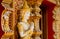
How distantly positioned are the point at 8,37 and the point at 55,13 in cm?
106

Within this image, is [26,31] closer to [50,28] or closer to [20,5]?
[20,5]

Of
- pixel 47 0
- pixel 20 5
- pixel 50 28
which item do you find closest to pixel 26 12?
pixel 20 5

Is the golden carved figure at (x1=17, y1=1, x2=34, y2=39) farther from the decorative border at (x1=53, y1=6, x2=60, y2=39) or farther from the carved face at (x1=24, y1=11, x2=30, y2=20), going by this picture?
the decorative border at (x1=53, y1=6, x2=60, y2=39)

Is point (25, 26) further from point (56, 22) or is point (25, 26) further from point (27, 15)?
point (56, 22)

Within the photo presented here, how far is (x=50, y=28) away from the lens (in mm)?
2973

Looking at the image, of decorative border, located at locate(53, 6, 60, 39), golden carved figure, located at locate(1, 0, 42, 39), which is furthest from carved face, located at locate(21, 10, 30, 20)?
decorative border, located at locate(53, 6, 60, 39)

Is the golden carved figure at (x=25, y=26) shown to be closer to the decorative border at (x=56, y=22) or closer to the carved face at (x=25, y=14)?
the carved face at (x=25, y=14)

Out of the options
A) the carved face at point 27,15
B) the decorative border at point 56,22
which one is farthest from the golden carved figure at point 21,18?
the decorative border at point 56,22

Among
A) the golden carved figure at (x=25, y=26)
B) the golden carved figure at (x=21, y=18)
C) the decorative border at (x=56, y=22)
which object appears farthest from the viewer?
the decorative border at (x=56, y=22)

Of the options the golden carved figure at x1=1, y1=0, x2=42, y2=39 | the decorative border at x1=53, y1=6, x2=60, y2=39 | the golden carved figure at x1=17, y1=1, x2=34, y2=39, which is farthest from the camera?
the decorative border at x1=53, y1=6, x2=60, y2=39

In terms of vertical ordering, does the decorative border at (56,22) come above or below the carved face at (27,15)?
below

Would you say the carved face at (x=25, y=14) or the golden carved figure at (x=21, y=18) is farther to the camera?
the carved face at (x=25, y=14)

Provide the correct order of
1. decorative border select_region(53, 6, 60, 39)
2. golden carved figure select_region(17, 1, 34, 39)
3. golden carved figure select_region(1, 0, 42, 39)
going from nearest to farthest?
golden carved figure select_region(1, 0, 42, 39) < golden carved figure select_region(17, 1, 34, 39) < decorative border select_region(53, 6, 60, 39)

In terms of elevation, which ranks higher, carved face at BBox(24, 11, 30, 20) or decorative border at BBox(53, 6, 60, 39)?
carved face at BBox(24, 11, 30, 20)
